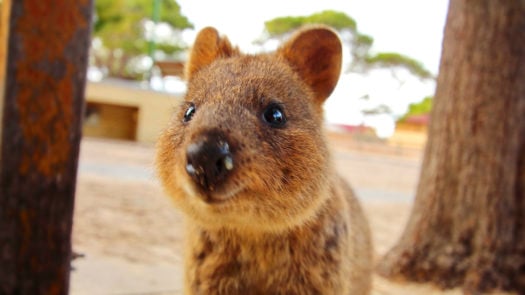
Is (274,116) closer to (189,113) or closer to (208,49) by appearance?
(189,113)

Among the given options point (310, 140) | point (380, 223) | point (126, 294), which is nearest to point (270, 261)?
point (310, 140)

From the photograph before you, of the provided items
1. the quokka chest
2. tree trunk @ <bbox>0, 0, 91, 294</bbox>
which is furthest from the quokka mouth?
the quokka chest

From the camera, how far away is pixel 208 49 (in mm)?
2588

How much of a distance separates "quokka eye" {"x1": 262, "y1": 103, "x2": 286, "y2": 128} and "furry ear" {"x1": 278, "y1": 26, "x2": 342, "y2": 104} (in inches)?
16.3

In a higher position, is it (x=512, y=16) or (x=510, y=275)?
(x=512, y=16)

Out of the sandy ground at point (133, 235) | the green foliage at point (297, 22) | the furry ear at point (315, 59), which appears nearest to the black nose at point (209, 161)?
the sandy ground at point (133, 235)

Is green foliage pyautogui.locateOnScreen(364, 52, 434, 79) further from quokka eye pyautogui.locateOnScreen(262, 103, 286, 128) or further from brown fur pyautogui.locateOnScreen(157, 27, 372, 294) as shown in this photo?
quokka eye pyautogui.locateOnScreen(262, 103, 286, 128)

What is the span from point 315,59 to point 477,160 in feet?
7.08

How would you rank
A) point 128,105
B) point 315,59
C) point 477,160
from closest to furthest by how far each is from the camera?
point 315,59
point 477,160
point 128,105

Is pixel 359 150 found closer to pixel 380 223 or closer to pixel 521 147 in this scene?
pixel 380 223

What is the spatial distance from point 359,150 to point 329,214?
31.2 m

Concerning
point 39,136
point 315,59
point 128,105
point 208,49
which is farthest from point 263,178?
point 128,105

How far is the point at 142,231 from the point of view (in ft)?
15.6

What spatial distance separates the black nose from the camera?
60.6 inches
